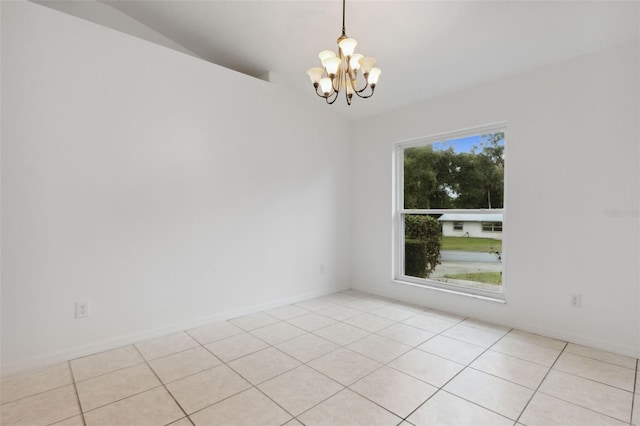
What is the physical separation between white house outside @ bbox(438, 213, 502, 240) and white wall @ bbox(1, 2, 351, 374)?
1.74m

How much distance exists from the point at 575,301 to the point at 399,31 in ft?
9.18

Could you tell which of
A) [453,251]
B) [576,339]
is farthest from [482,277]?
[576,339]

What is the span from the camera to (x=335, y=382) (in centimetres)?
210

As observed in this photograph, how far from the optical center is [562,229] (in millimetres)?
2773

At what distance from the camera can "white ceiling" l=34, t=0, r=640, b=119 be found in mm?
2414

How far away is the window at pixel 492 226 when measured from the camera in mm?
3266

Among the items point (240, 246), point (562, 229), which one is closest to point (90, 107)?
point (240, 246)

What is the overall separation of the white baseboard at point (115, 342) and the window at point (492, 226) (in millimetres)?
2421

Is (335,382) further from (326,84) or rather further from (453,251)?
(453,251)

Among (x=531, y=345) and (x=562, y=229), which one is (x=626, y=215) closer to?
(x=562, y=229)

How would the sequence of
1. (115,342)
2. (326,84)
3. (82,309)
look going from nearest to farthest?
(326,84) < (82,309) < (115,342)

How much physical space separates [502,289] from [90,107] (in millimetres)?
4068

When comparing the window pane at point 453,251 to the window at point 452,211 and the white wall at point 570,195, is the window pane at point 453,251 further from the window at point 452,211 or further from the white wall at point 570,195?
the white wall at point 570,195

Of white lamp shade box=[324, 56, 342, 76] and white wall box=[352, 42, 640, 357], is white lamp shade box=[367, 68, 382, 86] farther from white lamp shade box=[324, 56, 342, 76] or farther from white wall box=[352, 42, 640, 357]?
white wall box=[352, 42, 640, 357]
